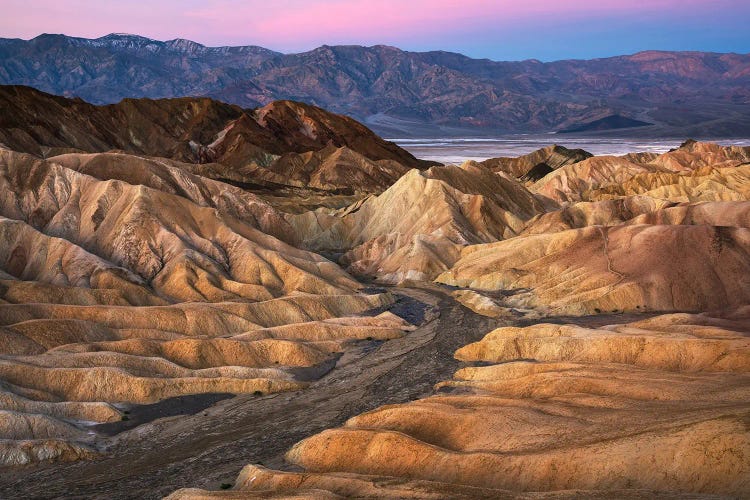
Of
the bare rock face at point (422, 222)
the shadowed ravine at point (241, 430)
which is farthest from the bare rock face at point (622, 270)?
the shadowed ravine at point (241, 430)

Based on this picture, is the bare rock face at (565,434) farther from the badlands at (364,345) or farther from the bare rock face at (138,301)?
the bare rock face at (138,301)

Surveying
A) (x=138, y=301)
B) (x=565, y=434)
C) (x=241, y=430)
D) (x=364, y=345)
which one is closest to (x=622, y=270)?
(x=364, y=345)

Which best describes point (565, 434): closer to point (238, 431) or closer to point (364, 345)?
point (238, 431)

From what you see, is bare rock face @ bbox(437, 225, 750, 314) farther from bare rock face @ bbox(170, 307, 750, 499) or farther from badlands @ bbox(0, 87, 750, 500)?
bare rock face @ bbox(170, 307, 750, 499)

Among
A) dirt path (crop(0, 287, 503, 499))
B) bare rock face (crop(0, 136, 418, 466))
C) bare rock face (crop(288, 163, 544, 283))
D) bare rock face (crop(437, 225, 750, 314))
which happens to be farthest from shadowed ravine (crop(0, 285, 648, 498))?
bare rock face (crop(288, 163, 544, 283))

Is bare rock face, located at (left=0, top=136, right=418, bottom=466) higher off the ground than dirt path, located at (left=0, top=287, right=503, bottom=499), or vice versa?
bare rock face, located at (left=0, top=136, right=418, bottom=466)
